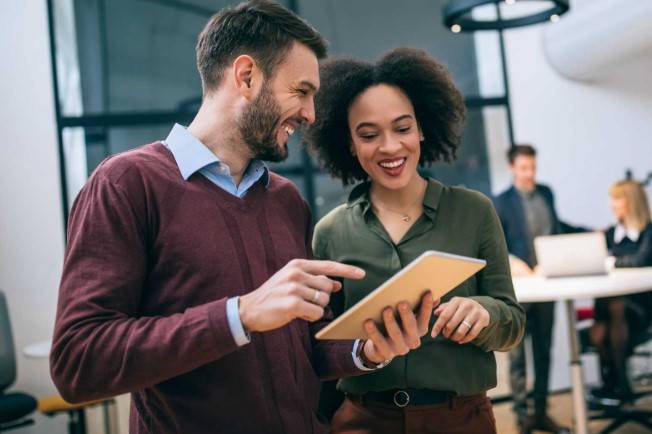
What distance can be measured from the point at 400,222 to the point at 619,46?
409 cm

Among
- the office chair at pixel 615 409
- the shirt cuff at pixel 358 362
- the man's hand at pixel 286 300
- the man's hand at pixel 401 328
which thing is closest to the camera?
the man's hand at pixel 286 300

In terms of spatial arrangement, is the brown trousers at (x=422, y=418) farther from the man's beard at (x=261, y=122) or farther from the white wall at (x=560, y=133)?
the white wall at (x=560, y=133)

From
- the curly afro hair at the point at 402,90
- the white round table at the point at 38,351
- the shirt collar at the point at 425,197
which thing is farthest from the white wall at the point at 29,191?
the shirt collar at the point at 425,197

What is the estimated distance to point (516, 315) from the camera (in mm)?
1536

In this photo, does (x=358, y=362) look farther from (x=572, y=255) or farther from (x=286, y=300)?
(x=572, y=255)

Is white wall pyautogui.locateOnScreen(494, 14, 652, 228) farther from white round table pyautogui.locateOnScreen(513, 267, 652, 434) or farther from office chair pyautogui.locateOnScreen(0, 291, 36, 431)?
office chair pyautogui.locateOnScreen(0, 291, 36, 431)

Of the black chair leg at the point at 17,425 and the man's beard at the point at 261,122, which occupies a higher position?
the man's beard at the point at 261,122

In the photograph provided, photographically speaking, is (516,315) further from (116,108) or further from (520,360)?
(116,108)

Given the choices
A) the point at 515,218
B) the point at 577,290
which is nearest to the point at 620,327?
the point at 515,218

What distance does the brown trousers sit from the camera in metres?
1.49

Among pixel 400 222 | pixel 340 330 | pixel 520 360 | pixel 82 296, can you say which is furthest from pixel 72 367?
pixel 520 360

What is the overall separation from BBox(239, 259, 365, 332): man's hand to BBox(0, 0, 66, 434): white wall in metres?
3.92

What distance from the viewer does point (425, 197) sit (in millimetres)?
1647

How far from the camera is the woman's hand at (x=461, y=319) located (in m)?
1.37
